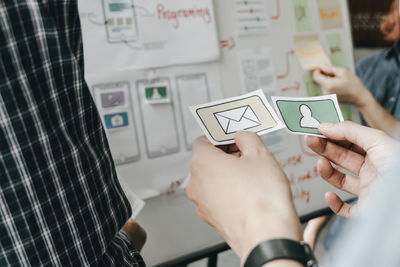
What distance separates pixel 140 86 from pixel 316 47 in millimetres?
526

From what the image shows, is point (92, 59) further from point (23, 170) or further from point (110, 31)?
point (23, 170)

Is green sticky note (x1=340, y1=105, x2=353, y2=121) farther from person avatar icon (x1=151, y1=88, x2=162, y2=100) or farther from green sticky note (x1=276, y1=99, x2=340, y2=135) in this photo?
person avatar icon (x1=151, y1=88, x2=162, y2=100)

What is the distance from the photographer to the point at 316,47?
0.98m

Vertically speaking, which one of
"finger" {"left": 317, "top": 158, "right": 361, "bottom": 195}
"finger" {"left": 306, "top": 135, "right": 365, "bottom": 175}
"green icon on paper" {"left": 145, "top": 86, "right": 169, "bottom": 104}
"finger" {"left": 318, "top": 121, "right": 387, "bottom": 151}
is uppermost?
"green icon on paper" {"left": 145, "top": 86, "right": 169, "bottom": 104}

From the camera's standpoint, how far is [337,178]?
2.27 ft

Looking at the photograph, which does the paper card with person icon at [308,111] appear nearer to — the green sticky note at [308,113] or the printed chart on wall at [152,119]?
the green sticky note at [308,113]

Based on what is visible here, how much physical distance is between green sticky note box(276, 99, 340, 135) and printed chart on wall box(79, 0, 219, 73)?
0.87 ft

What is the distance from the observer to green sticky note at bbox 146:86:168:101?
72cm

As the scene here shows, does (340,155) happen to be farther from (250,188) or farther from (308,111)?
(250,188)

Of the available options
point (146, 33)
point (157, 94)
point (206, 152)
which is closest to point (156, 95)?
point (157, 94)

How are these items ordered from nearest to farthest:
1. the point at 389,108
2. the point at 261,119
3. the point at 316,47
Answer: the point at 261,119, the point at 316,47, the point at 389,108

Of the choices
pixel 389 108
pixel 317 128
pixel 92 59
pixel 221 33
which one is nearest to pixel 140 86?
pixel 92 59

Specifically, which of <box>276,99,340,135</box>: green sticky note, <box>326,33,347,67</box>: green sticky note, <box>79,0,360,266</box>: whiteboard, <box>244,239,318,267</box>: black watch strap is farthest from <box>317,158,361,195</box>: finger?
<box>326,33,347,67</box>: green sticky note

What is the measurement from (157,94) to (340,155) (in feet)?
1.21
